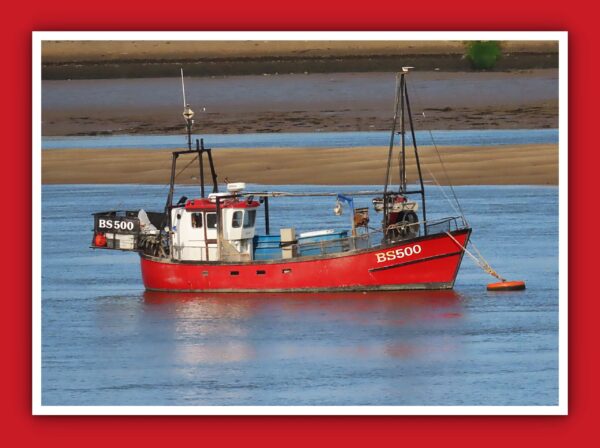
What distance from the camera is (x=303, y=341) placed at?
35719 mm

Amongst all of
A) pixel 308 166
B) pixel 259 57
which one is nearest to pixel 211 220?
pixel 259 57

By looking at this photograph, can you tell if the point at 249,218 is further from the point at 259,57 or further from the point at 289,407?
the point at 289,407

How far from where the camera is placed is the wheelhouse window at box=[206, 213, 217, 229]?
41344 millimetres

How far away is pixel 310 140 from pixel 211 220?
79.0ft

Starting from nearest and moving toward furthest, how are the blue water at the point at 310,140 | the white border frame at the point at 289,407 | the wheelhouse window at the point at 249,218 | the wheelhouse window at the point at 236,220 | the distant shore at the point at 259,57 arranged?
the white border frame at the point at 289,407
the distant shore at the point at 259,57
the wheelhouse window at the point at 236,220
the wheelhouse window at the point at 249,218
the blue water at the point at 310,140

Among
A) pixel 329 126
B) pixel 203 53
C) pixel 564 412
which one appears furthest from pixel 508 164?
pixel 564 412

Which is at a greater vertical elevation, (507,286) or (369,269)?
(369,269)

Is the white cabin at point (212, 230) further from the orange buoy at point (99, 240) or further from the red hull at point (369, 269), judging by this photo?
the orange buoy at point (99, 240)

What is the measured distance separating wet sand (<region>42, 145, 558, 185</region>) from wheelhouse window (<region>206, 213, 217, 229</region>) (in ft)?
59.6

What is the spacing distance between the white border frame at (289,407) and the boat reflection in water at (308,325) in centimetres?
518

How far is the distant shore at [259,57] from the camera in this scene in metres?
31.6

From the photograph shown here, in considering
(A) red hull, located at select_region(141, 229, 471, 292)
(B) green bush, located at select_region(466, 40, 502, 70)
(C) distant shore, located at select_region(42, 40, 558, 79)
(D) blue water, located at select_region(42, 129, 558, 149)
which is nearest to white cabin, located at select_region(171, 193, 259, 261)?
(A) red hull, located at select_region(141, 229, 471, 292)

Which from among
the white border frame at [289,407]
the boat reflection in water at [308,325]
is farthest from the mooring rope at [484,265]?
the white border frame at [289,407]

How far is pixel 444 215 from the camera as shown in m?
52.6
